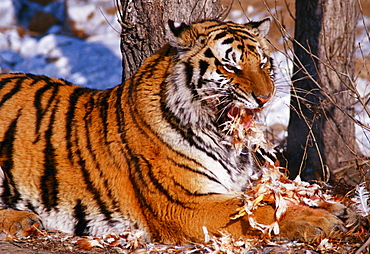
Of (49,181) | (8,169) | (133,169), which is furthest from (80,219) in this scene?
(8,169)

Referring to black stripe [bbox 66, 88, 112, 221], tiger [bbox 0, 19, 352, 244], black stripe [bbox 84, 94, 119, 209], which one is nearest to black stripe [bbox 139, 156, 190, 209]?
tiger [bbox 0, 19, 352, 244]

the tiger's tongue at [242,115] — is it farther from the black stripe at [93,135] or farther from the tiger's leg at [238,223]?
the black stripe at [93,135]

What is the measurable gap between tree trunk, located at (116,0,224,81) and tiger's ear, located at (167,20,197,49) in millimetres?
921

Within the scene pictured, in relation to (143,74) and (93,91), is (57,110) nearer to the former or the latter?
(93,91)

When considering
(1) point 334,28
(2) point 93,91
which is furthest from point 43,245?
(1) point 334,28

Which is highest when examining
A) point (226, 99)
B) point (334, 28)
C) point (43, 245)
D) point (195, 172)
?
point (334, 28)

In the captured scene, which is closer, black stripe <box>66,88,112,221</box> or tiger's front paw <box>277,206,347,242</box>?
tiger's front paw <box>277,206,347,242</box>

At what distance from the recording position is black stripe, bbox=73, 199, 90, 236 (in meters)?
3.01

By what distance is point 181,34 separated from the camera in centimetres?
285

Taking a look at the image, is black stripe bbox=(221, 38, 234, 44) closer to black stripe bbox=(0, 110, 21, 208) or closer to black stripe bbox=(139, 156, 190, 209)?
black stripe bbox=(139, 156, 190, 209)

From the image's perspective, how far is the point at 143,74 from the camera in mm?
3053

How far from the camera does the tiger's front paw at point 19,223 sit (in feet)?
9.51

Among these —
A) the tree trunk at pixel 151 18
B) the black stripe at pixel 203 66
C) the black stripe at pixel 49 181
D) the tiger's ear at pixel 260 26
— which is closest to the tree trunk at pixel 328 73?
the tree trunk at pixel 151 18

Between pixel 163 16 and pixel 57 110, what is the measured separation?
1136 mm
